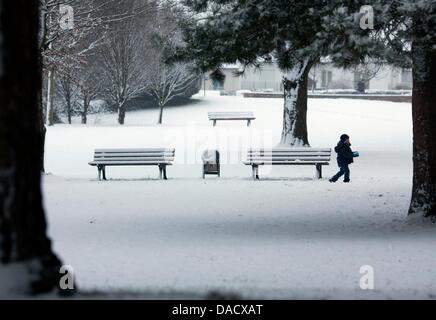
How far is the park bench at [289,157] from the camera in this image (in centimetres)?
1834

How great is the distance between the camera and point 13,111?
4754 millimetres

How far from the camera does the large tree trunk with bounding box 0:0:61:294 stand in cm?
474

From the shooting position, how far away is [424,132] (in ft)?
37.9

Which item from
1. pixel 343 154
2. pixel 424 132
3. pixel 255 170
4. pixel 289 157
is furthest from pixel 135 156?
pixel 424 132

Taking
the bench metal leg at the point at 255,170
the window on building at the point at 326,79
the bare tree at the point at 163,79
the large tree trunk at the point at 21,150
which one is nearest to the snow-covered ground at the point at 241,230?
the bench metal leg at the point at 255,170

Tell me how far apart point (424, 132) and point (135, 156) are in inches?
347

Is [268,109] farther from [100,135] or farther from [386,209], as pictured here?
[386,209]

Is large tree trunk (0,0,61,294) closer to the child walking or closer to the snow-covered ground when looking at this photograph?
the snow-covered ground

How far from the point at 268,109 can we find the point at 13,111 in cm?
4325

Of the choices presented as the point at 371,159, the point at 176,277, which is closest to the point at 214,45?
the point at 176,277

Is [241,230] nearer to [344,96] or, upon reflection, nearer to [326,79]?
[344,96]

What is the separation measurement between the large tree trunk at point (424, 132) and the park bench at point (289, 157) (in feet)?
21.5

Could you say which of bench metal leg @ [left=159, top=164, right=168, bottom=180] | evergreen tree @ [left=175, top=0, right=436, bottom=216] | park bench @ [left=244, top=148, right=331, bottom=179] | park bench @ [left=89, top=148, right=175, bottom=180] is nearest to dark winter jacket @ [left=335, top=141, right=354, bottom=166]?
park bench @ [left=244, top=148, right=331, bottom=179]

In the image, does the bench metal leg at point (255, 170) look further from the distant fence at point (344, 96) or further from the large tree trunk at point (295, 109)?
the distant fence at point (344, 96)
